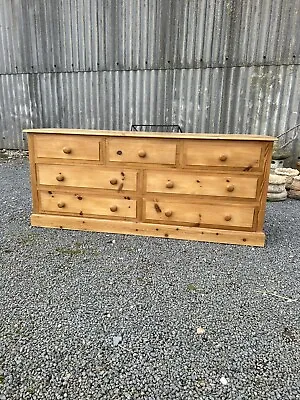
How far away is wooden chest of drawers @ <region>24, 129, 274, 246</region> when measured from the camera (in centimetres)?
253

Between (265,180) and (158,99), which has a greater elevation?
(158,99)

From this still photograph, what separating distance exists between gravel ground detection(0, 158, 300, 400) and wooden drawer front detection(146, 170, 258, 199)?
0.50 meters

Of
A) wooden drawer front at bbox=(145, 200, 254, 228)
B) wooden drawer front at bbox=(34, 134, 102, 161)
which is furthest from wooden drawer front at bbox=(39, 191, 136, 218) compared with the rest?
wooden drawer front at bbox=(34, 134, 102, 161)

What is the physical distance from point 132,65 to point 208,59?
150 cm

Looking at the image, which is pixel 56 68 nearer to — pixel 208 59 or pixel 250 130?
pixel 208 59

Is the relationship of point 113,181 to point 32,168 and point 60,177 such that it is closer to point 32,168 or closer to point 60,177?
point 60,177

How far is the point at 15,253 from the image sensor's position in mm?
2480

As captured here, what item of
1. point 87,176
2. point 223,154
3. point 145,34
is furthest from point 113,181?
point 145,34

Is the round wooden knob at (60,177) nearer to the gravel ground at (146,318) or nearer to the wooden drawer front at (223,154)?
the gravel ground at (146,318)

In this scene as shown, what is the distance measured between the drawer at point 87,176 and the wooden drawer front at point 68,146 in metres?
0.10

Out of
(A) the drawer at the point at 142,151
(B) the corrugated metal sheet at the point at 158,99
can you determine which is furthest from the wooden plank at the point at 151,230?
(B) the corrugated metal sheet at the point at 158,99

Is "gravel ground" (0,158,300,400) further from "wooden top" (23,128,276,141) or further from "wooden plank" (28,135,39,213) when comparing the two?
"wooden top" (23,128,276,141)

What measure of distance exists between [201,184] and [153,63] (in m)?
3.95

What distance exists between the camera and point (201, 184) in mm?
2627
